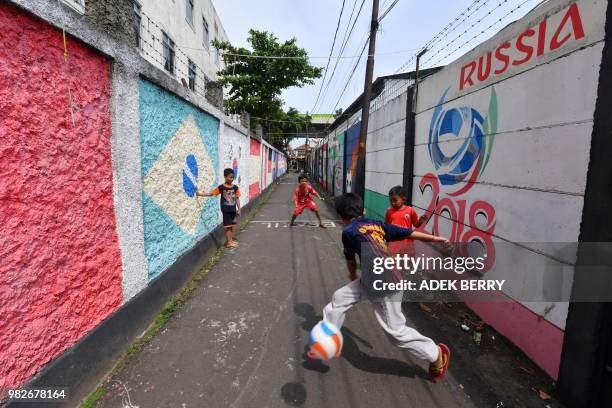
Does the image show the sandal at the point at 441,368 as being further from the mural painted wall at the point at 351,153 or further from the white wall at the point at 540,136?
the mural painted wall at the point at 351,153

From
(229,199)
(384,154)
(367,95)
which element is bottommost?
(229,199)

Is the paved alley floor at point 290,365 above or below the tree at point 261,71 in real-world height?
below

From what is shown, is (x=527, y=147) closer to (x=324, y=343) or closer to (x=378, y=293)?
(x=378, y=293)

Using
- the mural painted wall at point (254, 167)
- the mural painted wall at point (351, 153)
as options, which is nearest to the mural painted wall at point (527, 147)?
the mural painted wall at point (351, 153)

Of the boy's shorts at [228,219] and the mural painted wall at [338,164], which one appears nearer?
the boy's shorts at [228,219]

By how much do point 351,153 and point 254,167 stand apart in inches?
166

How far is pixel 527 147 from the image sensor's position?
9.26ft

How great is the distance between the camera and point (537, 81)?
2721 mm

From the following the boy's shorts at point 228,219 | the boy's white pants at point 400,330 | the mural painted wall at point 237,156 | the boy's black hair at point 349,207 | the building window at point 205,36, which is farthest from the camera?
the building window at point 205,36

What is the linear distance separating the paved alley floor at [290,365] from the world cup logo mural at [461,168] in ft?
3.83

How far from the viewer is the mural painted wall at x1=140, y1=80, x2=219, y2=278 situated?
3.46 metres

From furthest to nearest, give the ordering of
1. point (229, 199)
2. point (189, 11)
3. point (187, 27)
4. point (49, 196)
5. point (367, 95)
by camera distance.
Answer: point (189, 11)
point (187, 27)
point (367, 95)
point (229, 199)
point (49, 196)

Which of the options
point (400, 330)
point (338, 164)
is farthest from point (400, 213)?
point (338, 164)

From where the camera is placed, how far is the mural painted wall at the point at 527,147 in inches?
91.2
